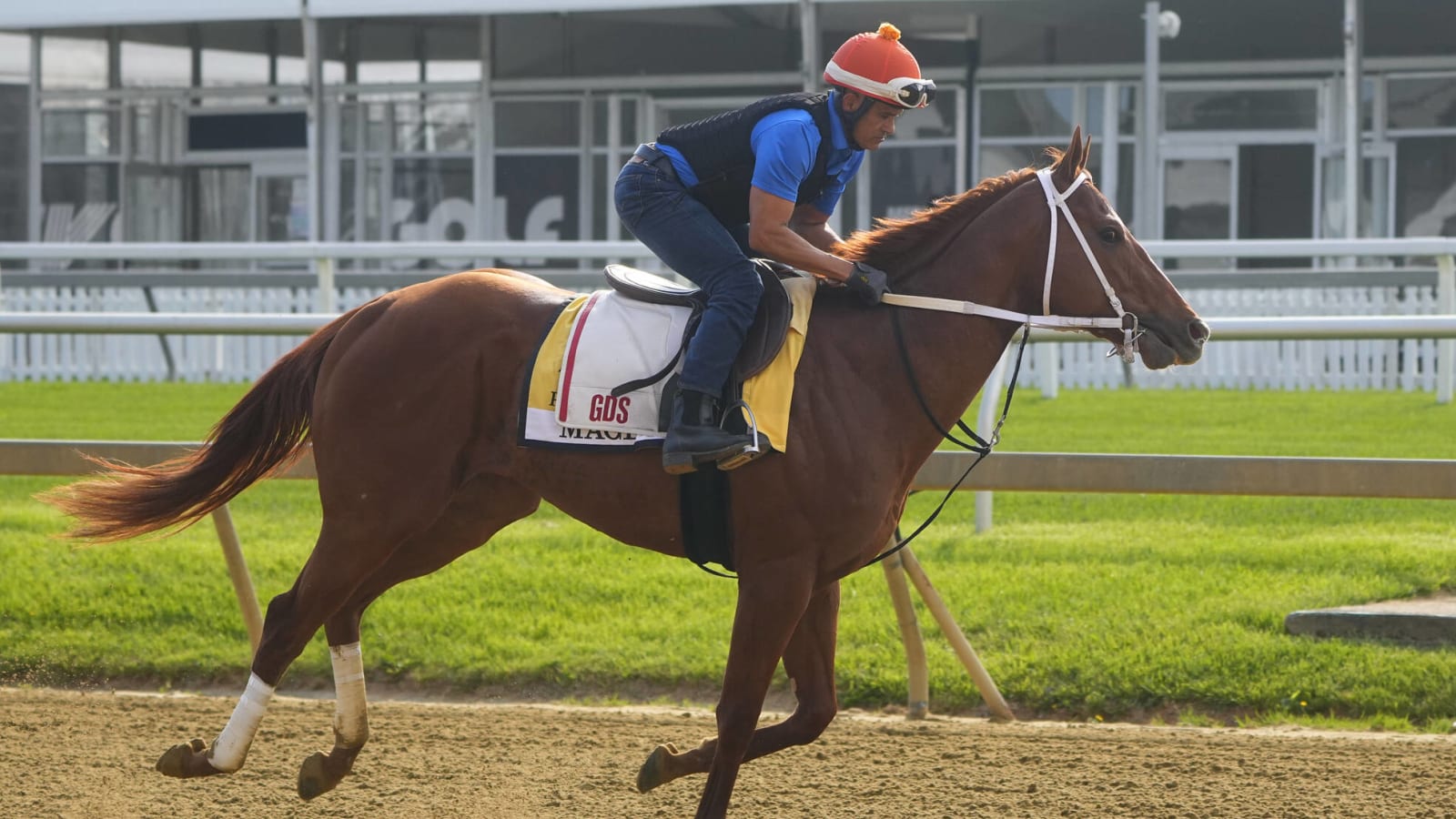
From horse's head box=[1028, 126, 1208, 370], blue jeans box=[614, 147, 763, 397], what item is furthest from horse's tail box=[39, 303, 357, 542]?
horse's head box=[1028, 126, 1208, 370]

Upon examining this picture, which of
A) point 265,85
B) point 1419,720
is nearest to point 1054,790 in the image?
point 1419,720

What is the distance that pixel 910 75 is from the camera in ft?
13.2

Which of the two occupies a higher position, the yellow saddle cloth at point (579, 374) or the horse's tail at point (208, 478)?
the yellow saddle cloth at point (579, 374)

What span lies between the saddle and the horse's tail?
2.88 feet

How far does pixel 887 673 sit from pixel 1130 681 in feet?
2.88

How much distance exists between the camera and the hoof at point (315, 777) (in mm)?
4363

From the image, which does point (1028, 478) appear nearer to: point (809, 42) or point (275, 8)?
point (809, 42)

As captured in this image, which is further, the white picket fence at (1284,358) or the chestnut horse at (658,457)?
the white picket fence at (1284,358)

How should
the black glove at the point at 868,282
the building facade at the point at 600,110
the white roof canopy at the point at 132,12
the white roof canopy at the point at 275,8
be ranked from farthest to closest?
the building facade at the point at 600,110, the white roof canopy at the point at 132,12, the white roof canopy at the point at 275,8, the black glove at the point at 868,282

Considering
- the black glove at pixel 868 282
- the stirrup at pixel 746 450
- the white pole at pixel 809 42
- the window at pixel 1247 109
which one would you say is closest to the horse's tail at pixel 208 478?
the stirrup at pixel 746 450

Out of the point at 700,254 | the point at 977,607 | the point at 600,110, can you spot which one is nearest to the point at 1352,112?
the point at 600,110

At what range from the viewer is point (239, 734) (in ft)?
13.9

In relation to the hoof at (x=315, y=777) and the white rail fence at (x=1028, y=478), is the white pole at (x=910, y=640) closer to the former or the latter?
the white rail fence at (x=1028, y=478)

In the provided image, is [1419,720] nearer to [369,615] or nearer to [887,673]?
[887,673]
